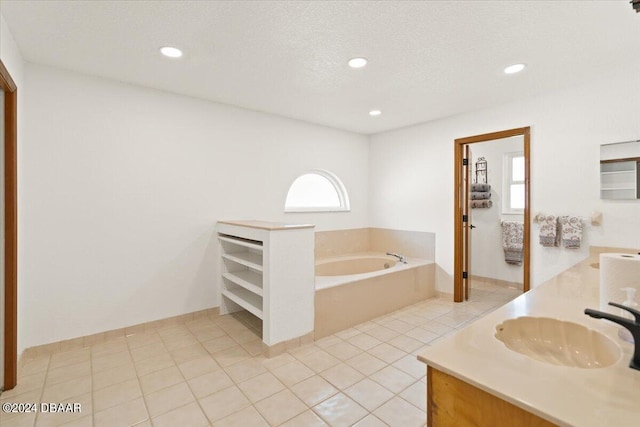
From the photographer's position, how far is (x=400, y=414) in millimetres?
1700

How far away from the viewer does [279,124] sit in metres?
3.73

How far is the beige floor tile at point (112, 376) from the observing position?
2.01 m

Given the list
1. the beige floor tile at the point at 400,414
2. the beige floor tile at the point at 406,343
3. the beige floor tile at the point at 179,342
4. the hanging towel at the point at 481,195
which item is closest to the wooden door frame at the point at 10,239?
the beige floor tile at the point at 179,342

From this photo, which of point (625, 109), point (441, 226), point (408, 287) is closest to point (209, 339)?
point (408, 287)

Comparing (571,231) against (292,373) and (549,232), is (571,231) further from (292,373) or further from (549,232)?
(292,373)

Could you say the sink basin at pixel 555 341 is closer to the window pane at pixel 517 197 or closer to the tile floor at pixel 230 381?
the tile floor at pixel 230 381

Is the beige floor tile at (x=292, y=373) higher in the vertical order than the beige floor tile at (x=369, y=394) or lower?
higher

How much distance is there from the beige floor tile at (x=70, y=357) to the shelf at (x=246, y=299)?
121cm

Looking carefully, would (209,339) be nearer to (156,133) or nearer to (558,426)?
(156,133)

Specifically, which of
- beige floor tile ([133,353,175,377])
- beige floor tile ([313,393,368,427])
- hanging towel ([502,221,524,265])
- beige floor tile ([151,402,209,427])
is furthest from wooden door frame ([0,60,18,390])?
hanging towel ([502,221,524,265])

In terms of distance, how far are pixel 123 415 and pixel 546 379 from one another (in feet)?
6.94

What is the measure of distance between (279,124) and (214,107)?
2.70 ft

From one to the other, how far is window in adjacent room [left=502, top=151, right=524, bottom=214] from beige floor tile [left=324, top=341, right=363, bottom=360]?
133 inches

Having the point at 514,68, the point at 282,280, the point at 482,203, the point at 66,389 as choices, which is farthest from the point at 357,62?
the point at 482,203
